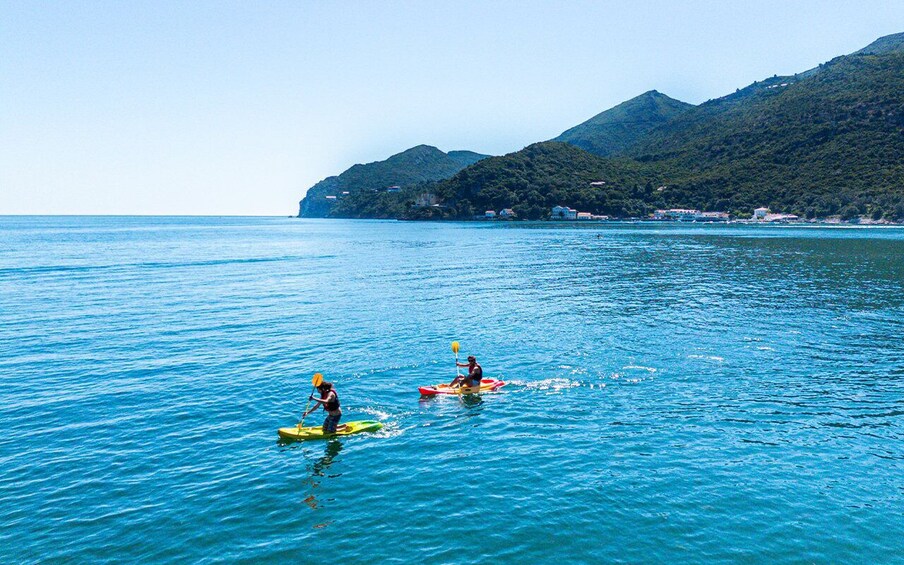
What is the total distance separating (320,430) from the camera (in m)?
23.6

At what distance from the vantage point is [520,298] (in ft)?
191

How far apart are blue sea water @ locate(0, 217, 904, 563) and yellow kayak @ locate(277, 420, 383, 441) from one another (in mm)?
432

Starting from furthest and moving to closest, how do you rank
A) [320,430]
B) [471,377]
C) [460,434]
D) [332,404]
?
1. [471,377]
2. [460,434]
3. [332,404]
4. [320,430]

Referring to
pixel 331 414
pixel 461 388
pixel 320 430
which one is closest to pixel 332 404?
pixel 331 414

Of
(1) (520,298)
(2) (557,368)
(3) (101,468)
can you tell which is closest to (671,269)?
(1) (520,298)

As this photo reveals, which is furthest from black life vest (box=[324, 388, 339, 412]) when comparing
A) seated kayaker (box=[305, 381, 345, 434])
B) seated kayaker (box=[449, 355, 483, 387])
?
seated kayaker (box=[449, 355, 483, 387])

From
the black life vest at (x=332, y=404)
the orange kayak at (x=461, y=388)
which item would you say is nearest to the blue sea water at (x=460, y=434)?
the orange kayak at (x=461, y=388)

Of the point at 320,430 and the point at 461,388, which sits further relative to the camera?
the point at 461,388

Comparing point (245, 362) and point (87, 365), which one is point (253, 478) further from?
point (87, 365)

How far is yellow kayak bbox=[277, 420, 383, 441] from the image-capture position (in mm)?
23078

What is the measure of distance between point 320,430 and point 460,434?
20.2ft

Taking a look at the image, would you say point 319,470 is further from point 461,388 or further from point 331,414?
point 461,388

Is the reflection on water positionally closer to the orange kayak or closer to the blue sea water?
the blue sea water

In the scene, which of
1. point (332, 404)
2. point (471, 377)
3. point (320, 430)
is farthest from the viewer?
point (471, 377)
